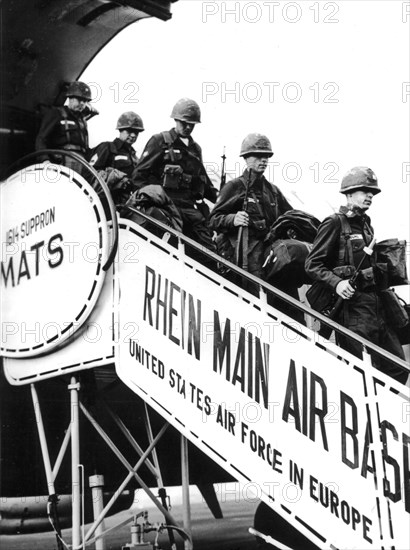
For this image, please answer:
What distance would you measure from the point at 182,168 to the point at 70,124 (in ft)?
3.80

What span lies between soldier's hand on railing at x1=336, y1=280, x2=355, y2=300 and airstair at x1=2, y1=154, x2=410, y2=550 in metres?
0.48

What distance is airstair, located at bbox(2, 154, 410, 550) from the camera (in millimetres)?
6949

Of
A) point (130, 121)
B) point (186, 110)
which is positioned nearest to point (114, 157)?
point (130, 121)

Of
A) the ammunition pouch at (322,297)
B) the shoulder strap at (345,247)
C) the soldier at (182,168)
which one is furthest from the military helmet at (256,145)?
the ammunition pouch at (322,297)

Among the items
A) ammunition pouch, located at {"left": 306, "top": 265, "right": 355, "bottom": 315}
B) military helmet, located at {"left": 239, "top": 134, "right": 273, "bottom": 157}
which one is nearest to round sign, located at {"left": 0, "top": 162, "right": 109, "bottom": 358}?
military helmet, located at {"left": 239, "top": 134, "right": 273, "bottom": 157}

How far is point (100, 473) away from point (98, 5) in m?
4.03

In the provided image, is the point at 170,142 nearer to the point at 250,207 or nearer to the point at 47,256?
the point at 250,207

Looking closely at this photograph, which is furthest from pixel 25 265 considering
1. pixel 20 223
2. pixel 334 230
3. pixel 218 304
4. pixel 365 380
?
pixel 365 380

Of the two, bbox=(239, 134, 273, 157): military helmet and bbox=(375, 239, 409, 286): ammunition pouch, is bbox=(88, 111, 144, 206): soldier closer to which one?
bbox=(239, 134, 273, 157): military helmet

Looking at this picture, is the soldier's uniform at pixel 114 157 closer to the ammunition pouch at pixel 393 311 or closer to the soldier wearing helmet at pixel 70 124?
the soldier wearing helmet at pixel 70 124

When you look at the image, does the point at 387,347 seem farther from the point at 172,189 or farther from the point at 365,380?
the point at 172,189

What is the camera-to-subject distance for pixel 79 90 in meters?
9.22

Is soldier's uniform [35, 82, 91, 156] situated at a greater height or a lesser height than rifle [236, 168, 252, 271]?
greater

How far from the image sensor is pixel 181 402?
7750 mm
